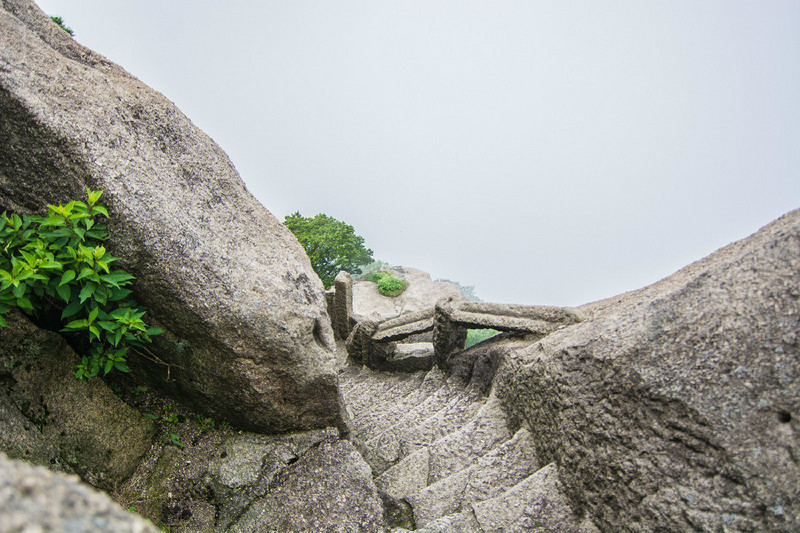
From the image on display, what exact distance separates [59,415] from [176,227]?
6.54 ft

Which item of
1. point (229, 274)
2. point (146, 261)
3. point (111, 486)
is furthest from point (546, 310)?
point (111, 486)

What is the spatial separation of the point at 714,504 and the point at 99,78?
6729 mm

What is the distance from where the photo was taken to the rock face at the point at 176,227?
3711 mm

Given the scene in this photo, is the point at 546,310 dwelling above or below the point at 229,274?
below

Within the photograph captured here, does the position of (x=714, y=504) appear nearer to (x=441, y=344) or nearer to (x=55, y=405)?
(x=441, y=344)

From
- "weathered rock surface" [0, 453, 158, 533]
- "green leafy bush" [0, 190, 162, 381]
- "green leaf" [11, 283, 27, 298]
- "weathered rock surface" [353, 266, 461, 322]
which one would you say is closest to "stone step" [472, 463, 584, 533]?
"weathered rock surface" [0, 453, 158, 533]

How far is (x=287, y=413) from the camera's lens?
4.51 m

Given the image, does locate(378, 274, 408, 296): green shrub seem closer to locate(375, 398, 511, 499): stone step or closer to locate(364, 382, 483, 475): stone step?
locate(364, 382, 483, 475): stone step

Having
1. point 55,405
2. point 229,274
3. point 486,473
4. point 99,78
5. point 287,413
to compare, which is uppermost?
point 99,78

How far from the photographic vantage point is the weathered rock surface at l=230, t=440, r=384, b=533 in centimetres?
394

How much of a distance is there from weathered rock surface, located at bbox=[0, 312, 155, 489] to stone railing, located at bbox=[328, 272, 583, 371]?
4330 mm

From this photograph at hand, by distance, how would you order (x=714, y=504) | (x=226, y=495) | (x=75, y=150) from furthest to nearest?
(x=226, y=495), (x=75, y=150), (x=714, y=504)

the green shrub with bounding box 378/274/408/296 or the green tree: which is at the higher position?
the green tree

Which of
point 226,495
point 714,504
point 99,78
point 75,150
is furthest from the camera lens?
point 99,78
